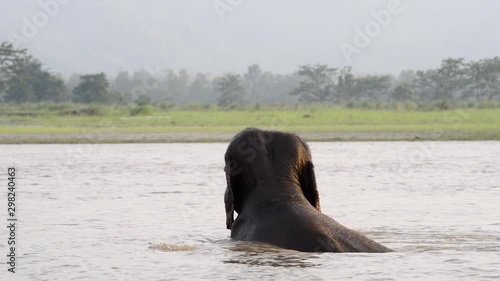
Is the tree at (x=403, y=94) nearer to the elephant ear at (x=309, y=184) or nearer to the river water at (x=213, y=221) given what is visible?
the river water at (x=213, y=221)

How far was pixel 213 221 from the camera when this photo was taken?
1272 centimetres

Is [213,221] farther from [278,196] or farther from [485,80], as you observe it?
[485,80]

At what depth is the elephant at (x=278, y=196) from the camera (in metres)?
8.30

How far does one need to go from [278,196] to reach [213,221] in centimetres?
436

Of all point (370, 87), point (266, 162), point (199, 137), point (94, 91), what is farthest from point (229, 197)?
point (370, 87)

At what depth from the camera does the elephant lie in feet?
27.2

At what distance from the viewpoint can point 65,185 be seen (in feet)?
60.4

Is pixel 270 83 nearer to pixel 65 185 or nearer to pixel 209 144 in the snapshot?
pixel 209 144

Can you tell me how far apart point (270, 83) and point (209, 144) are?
12870 cm

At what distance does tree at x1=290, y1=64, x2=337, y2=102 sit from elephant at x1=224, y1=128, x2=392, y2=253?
290 ft

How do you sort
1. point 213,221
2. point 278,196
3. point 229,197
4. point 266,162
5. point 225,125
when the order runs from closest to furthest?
point 278,196 → point 266,162 → point 229,197 → point 213,221 → point 225,125

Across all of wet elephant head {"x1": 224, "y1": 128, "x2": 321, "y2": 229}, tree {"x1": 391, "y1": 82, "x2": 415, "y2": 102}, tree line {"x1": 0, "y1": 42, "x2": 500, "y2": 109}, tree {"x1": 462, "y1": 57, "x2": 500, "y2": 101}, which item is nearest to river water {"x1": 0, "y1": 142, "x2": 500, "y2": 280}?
wet elephant head {"x1": 224, "y1": 128, "x2": 321, "y2": 229}

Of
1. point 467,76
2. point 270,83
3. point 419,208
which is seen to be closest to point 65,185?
point 419,208

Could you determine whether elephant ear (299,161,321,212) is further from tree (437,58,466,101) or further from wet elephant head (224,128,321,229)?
tree (437,58,466,101)
